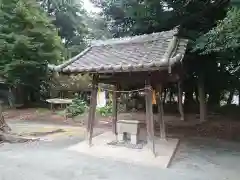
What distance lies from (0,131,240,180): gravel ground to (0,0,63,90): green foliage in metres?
8.29

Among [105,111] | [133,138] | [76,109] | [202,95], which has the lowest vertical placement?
[133,138]

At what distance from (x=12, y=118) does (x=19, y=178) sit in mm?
9524

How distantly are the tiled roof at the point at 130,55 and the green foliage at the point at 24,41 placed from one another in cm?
787

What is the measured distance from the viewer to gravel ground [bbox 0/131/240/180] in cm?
526

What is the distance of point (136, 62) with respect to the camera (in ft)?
21.0

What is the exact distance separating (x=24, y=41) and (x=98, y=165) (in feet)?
34.7

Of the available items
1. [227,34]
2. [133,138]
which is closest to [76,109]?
[133,138]

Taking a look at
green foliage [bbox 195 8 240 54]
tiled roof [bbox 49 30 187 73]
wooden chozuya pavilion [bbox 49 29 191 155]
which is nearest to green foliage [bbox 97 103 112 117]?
wooden chozuya pavilion [bbox 49 29 191 155]

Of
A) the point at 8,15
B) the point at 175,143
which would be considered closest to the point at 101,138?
the point at 175,143

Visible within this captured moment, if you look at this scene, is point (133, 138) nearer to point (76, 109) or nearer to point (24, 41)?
Answer: point (76, 109)

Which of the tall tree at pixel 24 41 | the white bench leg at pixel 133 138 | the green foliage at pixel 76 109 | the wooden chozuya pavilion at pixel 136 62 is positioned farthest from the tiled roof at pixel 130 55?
the tall tree at pixel 24 41

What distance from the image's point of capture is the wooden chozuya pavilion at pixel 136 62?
20.3ft

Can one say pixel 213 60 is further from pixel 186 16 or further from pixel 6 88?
pixel 6 88

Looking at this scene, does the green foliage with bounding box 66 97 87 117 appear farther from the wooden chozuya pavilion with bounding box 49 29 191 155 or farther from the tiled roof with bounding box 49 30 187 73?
the tiled roof with bounding box 49 30 187 73
